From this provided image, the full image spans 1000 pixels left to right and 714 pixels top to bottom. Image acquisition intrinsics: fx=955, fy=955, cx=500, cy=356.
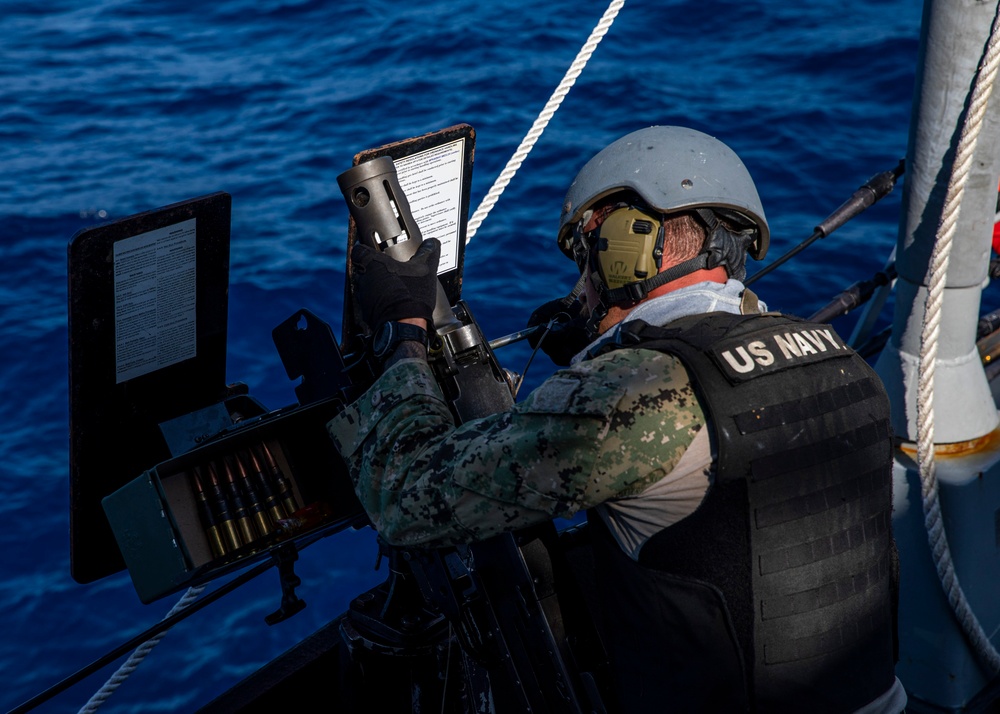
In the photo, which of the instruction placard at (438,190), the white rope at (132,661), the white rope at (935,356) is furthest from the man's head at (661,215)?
the white rope at (132,661)

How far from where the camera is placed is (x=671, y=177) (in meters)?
2.14

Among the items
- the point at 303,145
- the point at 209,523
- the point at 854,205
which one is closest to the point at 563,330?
the point at 209,523

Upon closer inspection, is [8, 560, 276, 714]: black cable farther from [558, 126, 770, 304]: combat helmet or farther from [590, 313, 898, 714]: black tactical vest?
[558, 126, 770, 304]: combat helmet

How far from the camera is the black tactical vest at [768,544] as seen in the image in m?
1.80

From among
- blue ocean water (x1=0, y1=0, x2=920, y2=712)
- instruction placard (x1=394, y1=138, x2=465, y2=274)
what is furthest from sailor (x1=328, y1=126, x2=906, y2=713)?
blue ocean water (x1=0, y1=0, x2=920, y2=712)

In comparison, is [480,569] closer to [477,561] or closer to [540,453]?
[477,561]

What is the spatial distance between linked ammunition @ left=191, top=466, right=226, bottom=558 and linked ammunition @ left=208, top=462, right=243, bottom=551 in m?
0.01

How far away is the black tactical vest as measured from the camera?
180 cm

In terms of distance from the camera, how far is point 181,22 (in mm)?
10945

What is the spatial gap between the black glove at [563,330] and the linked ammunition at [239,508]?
0.86 m

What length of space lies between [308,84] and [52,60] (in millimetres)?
2874

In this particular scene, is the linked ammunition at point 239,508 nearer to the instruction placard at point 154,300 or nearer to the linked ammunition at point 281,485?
the linked ammunition at point 281,485

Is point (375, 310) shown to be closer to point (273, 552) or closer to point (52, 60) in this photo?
point (273, 552)

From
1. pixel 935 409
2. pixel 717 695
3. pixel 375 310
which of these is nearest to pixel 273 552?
pixel 375 310
